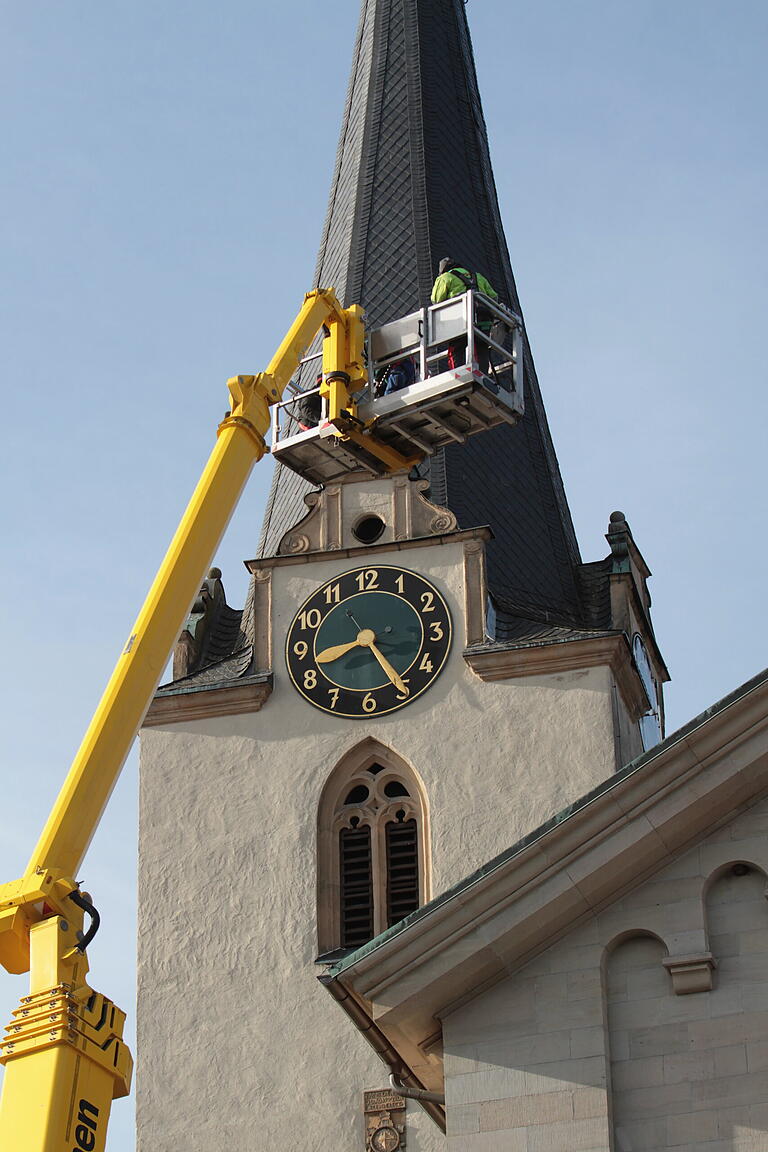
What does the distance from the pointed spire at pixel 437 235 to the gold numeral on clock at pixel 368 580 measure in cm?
165

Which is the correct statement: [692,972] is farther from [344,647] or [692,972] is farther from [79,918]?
[344,647]

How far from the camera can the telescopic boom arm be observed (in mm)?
20219

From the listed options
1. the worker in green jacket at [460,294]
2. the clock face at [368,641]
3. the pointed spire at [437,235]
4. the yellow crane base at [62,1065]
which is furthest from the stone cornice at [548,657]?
the yellow crane base at [62,1065]

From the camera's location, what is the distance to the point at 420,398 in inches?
1109

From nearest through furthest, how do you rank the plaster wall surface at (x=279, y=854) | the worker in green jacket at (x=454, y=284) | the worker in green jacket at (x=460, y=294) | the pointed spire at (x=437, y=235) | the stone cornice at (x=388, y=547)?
the worker in green jacket at (x=460, y=294) → the worker in green jacket at (x=454, y=284) → the plaster wall surface at (x=279, y=854) → the stone cornice at (x=388, y=547) → the pointed spire at (x=437, y=235)

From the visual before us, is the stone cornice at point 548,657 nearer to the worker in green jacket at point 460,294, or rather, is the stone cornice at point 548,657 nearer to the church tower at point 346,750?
the church tower at point 346,750

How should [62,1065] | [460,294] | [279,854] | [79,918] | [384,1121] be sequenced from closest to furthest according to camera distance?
[62,1065]
[79,918]
[460,294]
[384,1121]
[279,854]

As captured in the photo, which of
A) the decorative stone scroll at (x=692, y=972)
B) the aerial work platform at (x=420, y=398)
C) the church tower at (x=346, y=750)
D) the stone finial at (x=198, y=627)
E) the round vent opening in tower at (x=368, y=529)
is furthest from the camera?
the round vent opening in tower at (x=368, y=529)

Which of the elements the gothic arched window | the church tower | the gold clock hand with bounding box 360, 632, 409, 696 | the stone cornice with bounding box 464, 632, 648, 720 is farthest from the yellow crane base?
the stone cornice with bounding box 464, 632, 648, 720

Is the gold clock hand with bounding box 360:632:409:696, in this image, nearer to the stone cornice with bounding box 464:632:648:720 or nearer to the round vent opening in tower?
the stone cornice with bounding box 464:632:648:720

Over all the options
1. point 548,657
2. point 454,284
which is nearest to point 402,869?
point 548,657

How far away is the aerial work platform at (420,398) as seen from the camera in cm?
2814

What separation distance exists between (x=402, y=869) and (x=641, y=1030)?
17.6 meters

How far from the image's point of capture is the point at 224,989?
1396 inches
